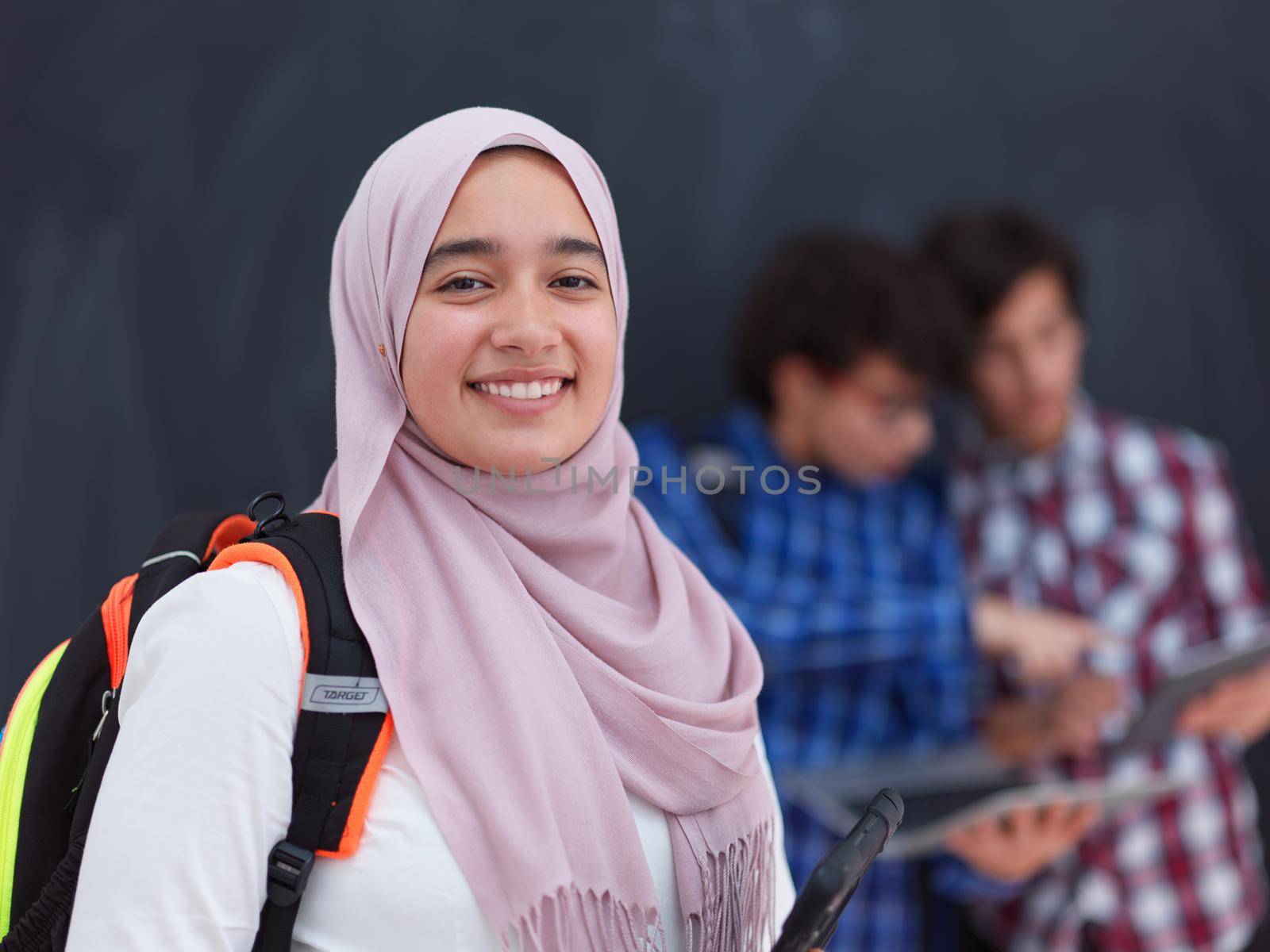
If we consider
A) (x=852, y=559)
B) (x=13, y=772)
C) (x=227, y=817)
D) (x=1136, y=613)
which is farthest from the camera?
(x=1136, y=613)

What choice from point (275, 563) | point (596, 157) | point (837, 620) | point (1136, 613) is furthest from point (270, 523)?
point (1136, 613)

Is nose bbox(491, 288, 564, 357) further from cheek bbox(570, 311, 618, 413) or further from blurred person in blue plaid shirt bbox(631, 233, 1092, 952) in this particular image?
blurred person in blue plaid shirt bbox(631, 233, 1092, 952)

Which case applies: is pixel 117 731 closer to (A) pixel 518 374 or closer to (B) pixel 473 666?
(B) pixel 473 666

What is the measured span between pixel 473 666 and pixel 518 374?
0.74ft

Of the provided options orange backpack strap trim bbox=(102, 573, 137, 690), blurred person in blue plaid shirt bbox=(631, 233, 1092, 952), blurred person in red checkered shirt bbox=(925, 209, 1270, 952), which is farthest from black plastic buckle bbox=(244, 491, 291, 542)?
blurred person in red checkered shirt bbox=(925, 209, 1270, 952)

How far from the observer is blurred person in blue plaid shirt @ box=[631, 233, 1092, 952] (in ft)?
5.89

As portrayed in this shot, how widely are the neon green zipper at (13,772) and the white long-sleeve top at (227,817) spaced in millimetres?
128

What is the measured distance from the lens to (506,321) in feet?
2.95

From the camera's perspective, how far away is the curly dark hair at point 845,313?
1854mm

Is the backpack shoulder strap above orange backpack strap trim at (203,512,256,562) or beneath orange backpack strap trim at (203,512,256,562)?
beneath

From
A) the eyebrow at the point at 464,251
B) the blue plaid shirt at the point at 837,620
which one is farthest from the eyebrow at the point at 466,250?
the blue plaid shirt at the point at 837,620

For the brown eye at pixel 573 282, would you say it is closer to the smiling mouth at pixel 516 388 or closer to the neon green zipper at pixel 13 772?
the smiling mouth at pixel 516 388

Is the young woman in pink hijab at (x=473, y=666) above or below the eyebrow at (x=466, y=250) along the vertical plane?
below

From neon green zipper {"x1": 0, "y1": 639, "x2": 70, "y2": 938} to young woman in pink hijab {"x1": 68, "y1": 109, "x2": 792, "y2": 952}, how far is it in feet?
0.42
